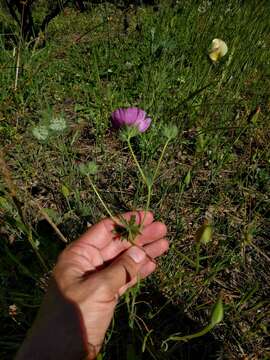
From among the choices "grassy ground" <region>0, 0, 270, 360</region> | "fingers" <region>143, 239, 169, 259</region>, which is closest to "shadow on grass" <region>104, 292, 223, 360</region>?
"grassy ground" <region>0, 0, 270, 360</region>

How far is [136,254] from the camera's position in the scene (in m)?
0.80

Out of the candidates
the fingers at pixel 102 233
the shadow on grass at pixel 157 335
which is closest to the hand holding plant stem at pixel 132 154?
the fingers at pixel 102 233

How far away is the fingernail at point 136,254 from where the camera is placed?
0.79 m

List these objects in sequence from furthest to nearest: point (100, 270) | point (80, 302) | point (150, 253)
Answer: point (150, 253), point (100, 270), point (80, 302)

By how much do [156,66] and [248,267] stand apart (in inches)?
35.7

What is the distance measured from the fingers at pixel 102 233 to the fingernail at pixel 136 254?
0.08 m

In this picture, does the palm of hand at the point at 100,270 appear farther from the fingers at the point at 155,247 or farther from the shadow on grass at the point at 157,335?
the shadow on grass at the point at 157,335

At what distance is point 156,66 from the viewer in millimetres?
1552

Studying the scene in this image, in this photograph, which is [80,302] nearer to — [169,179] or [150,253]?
[150,253]

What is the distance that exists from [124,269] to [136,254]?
0.26 feet

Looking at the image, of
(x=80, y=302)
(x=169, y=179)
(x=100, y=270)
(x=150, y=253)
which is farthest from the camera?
(x=169, y=179)

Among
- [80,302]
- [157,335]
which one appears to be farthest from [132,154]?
[157,335]

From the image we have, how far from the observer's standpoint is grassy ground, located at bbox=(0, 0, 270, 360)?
94 centimetres

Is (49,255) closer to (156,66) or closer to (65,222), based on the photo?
(65,222)
